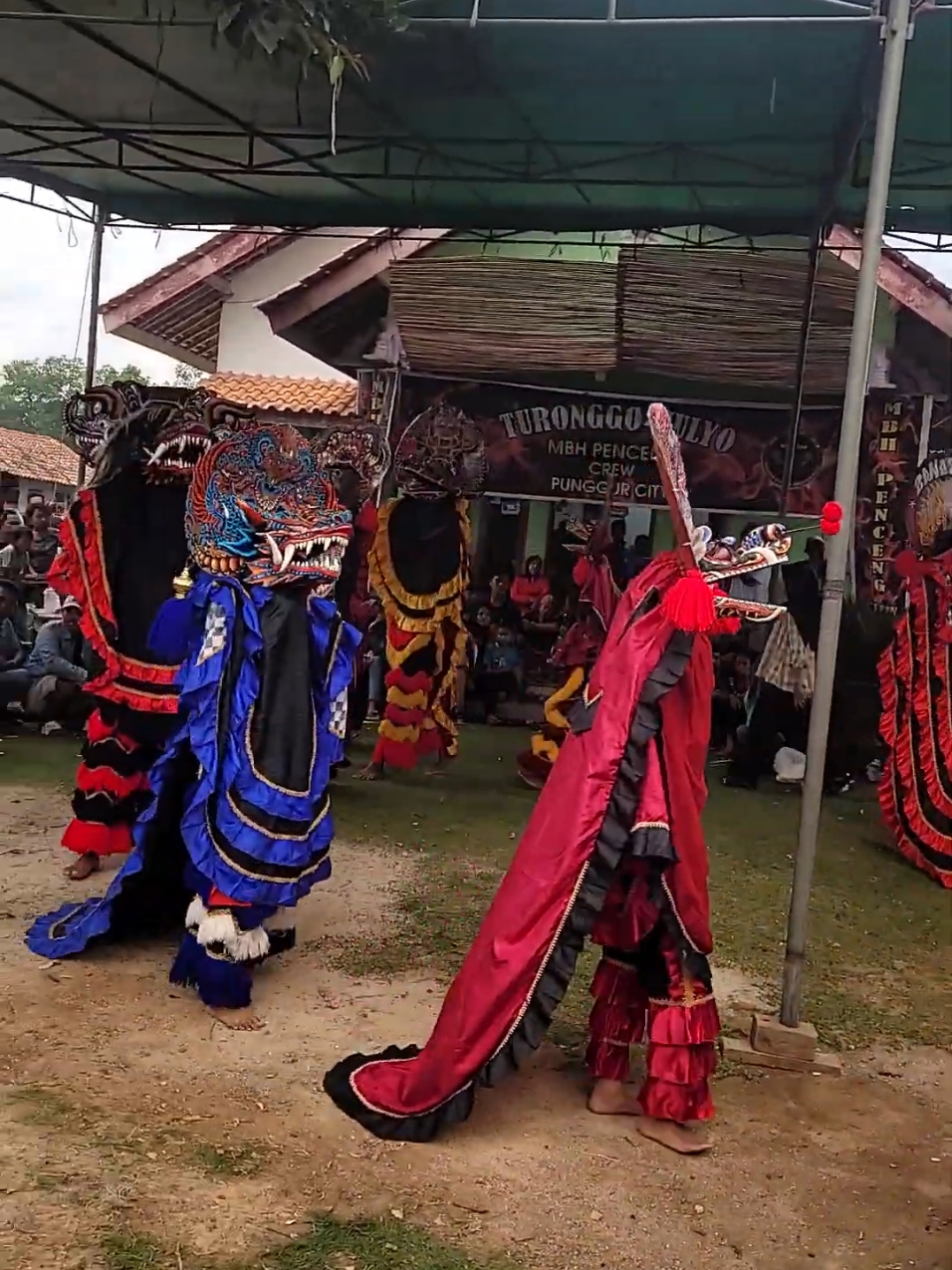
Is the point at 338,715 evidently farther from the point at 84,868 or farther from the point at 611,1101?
the point at 84,868

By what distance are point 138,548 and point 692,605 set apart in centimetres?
316

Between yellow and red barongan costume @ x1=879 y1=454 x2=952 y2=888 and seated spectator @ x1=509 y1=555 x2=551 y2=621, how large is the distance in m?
4.25

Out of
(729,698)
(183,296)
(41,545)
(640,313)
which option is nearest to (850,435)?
(640,313)

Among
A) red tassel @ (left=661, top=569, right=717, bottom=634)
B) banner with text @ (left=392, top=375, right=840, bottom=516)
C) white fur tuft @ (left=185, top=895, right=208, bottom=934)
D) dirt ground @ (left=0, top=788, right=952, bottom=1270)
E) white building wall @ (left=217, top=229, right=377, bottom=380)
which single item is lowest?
dirt ground @ (left=0, top=788, right=952, bottom=1270)

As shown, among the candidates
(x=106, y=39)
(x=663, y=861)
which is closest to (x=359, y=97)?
(x=106, y=39)

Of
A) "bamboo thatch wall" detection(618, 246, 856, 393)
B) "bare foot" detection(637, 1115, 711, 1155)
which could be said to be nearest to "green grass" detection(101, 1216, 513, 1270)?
"bare foot" detection(637, 1115, 711, 1155)

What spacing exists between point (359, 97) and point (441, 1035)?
5.07 metres

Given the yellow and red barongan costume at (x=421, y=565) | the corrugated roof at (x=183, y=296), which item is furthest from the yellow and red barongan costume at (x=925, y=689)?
the corrugated roof at (x=183, y=296)

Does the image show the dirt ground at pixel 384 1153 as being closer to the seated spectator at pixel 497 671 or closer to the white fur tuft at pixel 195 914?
the white fur tuft at pixel 195 914

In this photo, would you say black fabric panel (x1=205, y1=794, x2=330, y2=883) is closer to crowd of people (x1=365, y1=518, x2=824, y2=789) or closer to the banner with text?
crowd of people (x1=365, y1=518, x2=824, y2=789)

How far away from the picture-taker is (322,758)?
427 cm

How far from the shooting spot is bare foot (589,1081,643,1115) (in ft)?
12.2

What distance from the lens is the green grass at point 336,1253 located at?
2.75 meters

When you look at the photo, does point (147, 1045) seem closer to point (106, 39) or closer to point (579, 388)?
point (106, 39)
